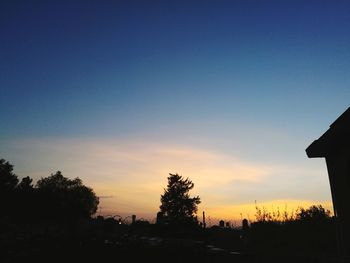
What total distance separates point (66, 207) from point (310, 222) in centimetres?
4638

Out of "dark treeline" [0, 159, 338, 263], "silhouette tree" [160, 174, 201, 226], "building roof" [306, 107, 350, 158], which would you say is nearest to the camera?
"building roof" [306, 107, 350, 158]

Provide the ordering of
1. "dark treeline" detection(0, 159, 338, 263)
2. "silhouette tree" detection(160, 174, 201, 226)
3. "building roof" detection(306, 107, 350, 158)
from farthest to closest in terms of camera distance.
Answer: "silhouette tree" detection(160, 174, 201, 226) < "dark treeline" detection(0, 159, 338, 263) < "building roof" detection(306, 107, 350, 158)

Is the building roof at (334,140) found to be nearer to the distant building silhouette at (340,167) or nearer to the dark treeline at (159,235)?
the distant building silhouette at (340,167)

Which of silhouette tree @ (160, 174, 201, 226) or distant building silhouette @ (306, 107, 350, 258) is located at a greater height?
silhouette tree @ (160, 174, 201, 226)

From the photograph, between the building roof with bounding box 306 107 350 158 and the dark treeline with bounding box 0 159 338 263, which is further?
the dark treeline with bounding box 0 159 338 263

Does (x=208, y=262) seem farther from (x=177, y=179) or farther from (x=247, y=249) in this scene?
(x=177, y=179)

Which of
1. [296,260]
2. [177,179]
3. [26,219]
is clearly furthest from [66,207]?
[296,260]

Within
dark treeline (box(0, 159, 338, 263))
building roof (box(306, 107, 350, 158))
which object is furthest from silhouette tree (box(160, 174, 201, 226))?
building roof (box(306, 107, 350, 158))

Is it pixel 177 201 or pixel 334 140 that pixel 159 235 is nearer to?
pixel 177 201

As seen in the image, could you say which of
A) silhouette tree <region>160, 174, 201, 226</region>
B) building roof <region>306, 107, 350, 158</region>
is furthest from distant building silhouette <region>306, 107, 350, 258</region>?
silhouette tree <region>160, 174, 201, 226</region>

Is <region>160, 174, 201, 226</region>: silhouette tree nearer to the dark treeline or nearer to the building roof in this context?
the dark treeline

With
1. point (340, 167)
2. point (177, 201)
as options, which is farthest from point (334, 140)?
point (177, 201)

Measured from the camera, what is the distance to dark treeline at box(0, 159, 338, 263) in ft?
57.9

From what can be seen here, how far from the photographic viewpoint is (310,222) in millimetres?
18094
